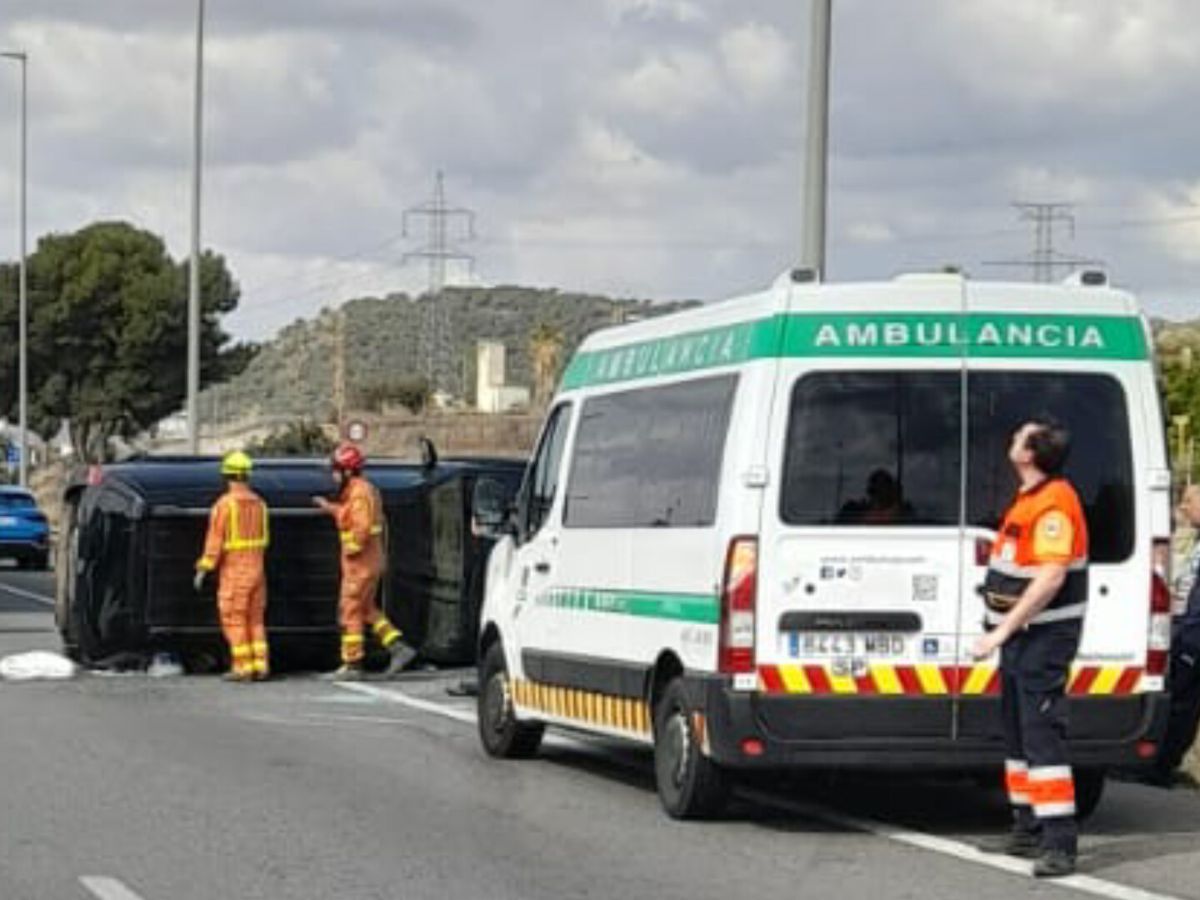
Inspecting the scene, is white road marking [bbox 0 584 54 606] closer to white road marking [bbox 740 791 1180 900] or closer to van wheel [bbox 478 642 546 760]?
van wheel [bbox 478 642 546 760]

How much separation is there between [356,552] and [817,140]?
4.77 meters

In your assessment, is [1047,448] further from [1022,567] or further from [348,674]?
[348,674]

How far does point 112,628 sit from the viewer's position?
20.4 metres

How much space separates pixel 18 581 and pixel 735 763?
30527 mm

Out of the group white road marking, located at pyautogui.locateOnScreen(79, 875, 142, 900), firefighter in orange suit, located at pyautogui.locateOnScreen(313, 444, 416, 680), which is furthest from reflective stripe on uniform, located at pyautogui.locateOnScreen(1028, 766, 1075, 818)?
firefighter in orange suit, located at pyautogui.locateOnScreen(313, 444, 416, 680)

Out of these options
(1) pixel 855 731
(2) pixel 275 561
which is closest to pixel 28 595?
(2) pixel 275 561

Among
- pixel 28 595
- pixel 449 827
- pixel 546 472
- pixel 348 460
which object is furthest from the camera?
pixel 28 595

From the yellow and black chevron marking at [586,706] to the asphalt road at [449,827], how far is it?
38cm

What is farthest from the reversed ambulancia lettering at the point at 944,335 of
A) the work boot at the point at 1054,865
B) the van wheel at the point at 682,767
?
the work boot at the point at 1054,865

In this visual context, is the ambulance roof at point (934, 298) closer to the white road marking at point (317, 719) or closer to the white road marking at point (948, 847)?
the white road marking at point (948, 847)

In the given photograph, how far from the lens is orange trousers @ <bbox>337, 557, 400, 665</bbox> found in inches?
784

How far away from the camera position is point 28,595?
35.4 m

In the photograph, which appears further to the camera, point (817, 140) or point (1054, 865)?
point (817, 140)

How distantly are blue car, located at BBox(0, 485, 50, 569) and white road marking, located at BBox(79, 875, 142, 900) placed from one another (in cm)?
3590
